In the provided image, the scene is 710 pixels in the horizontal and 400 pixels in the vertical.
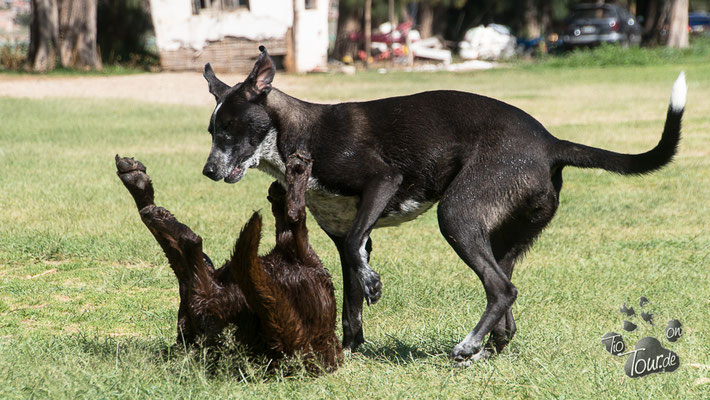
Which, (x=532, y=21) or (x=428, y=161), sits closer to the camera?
(x=428, y=161)

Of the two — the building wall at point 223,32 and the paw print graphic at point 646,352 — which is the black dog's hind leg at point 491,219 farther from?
the building wall at point 223,32

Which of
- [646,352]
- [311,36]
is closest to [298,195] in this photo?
[646,352]

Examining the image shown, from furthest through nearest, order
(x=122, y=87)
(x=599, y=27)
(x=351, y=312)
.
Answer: (x=599, y=27) → (x=122, y=87) → (x=351, y=312)

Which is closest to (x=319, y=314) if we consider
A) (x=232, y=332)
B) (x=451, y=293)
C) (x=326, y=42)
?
(x=232, y=332)

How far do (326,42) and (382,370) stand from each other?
23851 mm

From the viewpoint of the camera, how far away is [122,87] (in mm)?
21828

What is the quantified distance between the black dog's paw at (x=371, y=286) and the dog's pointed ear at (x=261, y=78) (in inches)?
42.0

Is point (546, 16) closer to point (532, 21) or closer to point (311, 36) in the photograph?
point (532, 21)

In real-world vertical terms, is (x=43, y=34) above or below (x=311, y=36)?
above

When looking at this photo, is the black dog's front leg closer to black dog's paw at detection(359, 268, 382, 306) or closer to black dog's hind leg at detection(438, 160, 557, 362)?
black dog's paw at detection(359, 268, 382, 306)

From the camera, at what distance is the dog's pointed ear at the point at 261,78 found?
14.9 feet

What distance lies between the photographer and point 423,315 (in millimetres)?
5445

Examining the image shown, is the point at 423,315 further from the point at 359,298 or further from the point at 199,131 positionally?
the point at 199,131

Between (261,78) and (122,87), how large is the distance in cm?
1811
